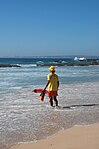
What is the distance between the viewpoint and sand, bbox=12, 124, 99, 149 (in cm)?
658

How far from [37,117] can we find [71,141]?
3388 millimetres

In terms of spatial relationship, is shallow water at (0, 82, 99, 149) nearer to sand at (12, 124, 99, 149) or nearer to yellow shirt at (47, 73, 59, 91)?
sand at (12, 124, 99, 149)

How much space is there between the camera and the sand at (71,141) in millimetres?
6577

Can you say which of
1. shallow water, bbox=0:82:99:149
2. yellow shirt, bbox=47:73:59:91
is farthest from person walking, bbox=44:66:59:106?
shallow water, bbox=0:82:99:149

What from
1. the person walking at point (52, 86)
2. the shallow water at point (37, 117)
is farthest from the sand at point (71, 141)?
the person walking at point (52, 86)

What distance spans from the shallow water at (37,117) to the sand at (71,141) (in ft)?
1.40

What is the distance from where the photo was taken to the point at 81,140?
694cm

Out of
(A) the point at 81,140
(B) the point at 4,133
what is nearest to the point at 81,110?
(B) the point at 4,133

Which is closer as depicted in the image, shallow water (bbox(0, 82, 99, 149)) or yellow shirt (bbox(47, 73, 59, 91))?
shallow water (bbox(0, 82, 99, 149))

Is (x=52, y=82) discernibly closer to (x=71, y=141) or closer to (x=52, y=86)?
(x=52, y=86)

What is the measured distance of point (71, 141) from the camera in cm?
699

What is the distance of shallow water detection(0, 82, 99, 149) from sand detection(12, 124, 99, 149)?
427mm

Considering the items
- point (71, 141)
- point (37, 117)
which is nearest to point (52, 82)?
point (37, 117)

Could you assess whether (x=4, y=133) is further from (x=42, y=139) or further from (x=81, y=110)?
(x=81, y=110)
